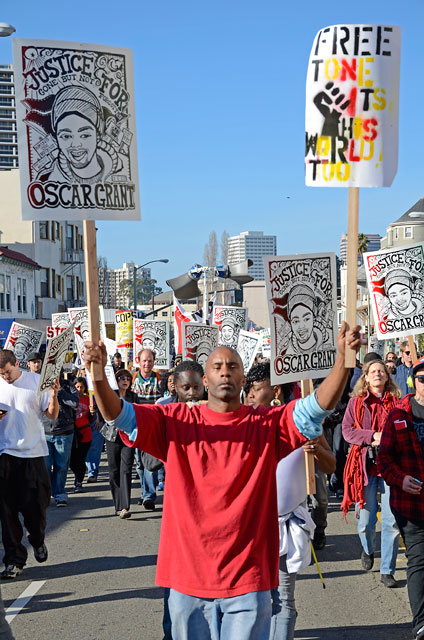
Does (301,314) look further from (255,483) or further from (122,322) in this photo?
(122,322)

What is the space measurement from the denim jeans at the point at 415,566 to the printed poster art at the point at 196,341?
990 centimetres

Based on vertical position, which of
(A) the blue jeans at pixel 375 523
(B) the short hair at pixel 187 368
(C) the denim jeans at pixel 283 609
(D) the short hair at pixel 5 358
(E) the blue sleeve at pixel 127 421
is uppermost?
(E) the blue sleeve at pixel 127 421

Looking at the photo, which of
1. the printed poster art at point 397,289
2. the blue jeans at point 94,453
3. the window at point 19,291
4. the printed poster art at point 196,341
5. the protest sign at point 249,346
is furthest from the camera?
the window at point 19,291

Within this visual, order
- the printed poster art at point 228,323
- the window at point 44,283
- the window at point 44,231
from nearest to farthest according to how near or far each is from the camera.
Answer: the printed poster art at point 228,323 → the window at point 44,283 → the window at point 44,231

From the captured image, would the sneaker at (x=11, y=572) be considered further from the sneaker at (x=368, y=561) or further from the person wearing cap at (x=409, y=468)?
the person wearing cap at (x=409, y=468)

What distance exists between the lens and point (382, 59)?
502cm

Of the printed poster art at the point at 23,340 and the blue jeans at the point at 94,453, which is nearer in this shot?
the printed poster art at the point at 23,340

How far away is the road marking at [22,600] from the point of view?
712cm

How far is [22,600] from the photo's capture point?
7.56 m

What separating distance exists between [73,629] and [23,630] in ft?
1.21

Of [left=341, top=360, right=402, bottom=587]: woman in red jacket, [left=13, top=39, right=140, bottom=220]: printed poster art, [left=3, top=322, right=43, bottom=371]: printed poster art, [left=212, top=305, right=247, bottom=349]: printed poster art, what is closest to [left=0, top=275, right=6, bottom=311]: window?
[left=212, top=305, right=247, bottom=349]: printed poster art

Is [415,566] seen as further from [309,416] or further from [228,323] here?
[228,323]

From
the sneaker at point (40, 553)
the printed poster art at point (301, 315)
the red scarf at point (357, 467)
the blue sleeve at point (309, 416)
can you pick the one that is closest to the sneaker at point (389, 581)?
the red scarf at point (357, 467)

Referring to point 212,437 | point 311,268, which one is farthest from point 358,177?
point 311,268
